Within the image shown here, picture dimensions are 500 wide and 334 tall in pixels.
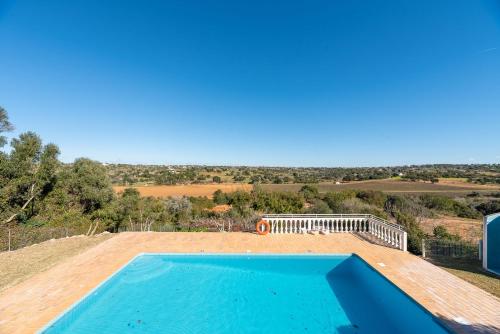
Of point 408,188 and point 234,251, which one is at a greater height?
point 408,188

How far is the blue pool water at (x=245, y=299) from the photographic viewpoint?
4.75 meters

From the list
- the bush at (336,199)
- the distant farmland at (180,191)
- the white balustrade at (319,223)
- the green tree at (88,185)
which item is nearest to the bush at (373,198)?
the bush at (336,199)

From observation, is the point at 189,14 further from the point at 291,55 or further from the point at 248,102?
the point at 248,102

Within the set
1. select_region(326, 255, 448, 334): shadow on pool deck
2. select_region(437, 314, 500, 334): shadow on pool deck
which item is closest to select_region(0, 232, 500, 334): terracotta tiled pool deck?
select_region(437, 314, 500, 334): shadow on pool deck

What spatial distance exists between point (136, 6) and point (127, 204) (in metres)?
12.0

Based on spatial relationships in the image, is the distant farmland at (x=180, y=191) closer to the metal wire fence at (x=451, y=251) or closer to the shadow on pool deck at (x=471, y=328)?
the metal wire fence at (x=451, y=251)

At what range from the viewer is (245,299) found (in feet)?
19.6

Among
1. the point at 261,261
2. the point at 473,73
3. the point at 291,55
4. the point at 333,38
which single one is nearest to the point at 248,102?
the point at 291,55

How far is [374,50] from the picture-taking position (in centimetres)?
1327

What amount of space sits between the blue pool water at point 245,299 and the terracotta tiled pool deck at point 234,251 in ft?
0.94

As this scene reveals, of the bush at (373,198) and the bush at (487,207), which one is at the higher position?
the bush at (373,198)

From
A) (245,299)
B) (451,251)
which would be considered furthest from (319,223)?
(245,299)

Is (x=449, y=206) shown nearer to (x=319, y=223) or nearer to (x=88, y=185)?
(x=319, y=223)

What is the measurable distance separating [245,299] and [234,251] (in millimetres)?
2208
